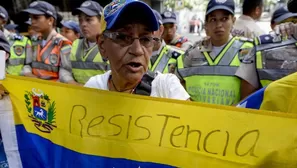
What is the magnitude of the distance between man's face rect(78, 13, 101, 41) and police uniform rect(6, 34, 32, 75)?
89 cm

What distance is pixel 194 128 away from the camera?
53.6 inches

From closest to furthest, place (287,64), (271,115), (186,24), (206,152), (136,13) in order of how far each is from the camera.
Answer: (271,115) < (206,152) < (136,13) < (287,64) < (186,24)

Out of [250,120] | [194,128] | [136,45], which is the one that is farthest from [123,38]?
[250,120]

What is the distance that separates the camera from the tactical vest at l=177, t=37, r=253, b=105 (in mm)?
2963

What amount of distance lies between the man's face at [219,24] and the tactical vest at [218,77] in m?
0.10

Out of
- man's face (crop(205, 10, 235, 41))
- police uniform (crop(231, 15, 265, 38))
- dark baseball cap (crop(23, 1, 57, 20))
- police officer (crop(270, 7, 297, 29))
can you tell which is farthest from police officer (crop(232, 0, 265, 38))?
dark baseball cap (crop(23, 1, 57, 20))

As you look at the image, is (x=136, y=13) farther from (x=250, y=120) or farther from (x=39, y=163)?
(x=39, y=163)

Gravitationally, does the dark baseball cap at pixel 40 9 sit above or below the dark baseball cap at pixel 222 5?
below

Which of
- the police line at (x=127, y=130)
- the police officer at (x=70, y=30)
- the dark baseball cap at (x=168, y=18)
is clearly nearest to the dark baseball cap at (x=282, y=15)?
the dark baseball cap at (x=168, y=18)

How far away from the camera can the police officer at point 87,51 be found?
12.4ft

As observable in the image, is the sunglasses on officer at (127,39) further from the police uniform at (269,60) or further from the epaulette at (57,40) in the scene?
the epaulette at (57,40)

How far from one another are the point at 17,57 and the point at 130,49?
10.9 ft

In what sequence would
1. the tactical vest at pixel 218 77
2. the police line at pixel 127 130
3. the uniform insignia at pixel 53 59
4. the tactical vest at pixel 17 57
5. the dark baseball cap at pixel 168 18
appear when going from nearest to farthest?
the police line at pixel 127 130 < the tactical vest at pixel 218 77 < the uniform insignia at pixel 53 59 < the tactical vest at pixel 17 57 < the dark baseball cap at pixel 168 18

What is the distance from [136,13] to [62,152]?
72 cm
